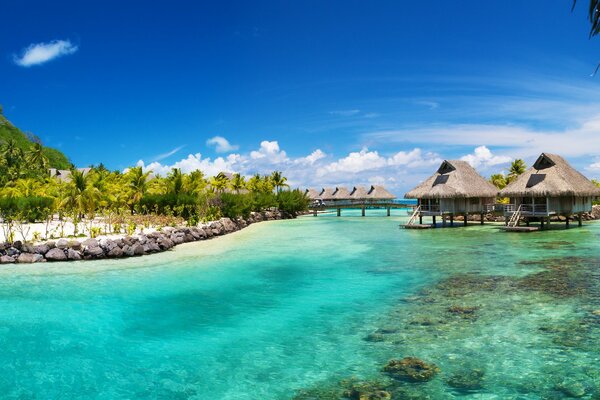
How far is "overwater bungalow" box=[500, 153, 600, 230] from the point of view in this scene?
81.3ft

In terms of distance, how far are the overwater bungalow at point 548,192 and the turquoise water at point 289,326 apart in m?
10.6

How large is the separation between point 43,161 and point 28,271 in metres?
55.1

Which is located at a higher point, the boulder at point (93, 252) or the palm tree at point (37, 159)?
the palm tree at point (37, 159)

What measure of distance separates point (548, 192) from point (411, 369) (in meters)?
22.3

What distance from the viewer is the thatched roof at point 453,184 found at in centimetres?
2797

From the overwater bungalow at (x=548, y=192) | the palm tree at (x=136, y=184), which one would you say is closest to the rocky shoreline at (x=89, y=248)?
the palm tree at (x=136, y=184)

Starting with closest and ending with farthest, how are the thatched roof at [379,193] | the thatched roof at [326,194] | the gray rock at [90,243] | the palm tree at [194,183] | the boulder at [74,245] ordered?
the boulder at [74,245]
the gray rock at [90,243]
the palm tree at [194,183]
the thatched roof at [379,193]
the thatched roof at [326,194]

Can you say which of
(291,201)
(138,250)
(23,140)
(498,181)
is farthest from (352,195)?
(23,140)

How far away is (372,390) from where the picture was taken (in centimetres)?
535

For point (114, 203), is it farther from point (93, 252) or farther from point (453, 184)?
point (453, 184)

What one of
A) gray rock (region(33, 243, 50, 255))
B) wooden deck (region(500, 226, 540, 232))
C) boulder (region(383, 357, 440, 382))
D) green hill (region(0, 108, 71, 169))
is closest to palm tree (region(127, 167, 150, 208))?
gray rock (region(33, 243, 50, 255))

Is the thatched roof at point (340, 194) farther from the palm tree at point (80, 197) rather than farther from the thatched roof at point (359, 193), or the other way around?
the palm tree at point (80, 197)

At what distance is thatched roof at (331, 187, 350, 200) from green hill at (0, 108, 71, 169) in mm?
58760

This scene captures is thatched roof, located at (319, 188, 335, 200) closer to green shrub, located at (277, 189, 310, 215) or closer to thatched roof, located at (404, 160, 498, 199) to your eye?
green shrub, located at (277, 189, 310, 215)
